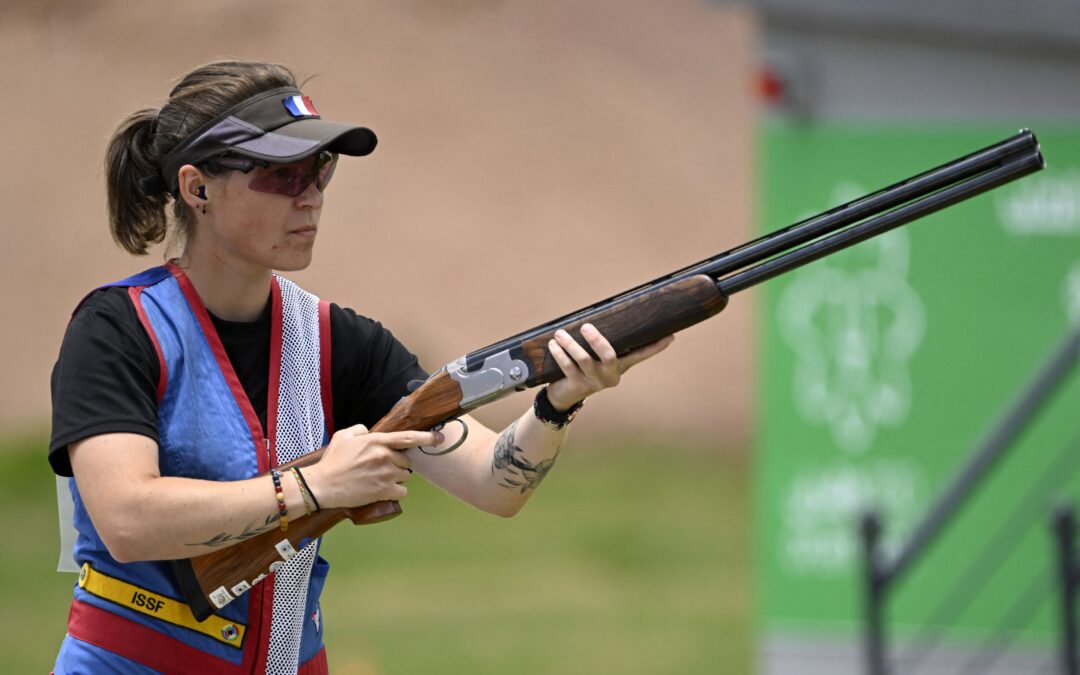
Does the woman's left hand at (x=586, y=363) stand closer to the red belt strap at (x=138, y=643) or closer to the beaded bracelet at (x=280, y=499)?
the beaded bracelet at (x=280, y=499)

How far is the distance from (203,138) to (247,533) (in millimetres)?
703

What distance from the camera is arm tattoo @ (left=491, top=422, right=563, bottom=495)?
8.68 ft

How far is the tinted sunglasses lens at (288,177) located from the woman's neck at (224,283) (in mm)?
164

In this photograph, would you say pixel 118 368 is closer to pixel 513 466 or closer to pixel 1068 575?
pixel 513 466

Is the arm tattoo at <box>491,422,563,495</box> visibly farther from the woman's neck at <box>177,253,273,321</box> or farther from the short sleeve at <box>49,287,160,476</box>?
the short sleeve at <box>49,287,160,476</box>

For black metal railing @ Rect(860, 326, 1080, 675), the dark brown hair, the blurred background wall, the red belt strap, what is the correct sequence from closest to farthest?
the red belt strap, the dark brown hair, black metal railing @ Rect(860, 326, 1080, 675), the blurred background wall

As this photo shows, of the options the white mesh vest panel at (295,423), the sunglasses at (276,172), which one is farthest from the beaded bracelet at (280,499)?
the sunglasses at (276,172)

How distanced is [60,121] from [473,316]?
530 centimetres

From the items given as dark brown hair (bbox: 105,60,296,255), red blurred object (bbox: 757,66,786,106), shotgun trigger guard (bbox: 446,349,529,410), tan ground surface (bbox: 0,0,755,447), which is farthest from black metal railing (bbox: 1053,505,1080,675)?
tan ground surface (bbox: 0,0,755,447)

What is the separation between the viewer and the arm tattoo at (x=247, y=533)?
90.7 inches

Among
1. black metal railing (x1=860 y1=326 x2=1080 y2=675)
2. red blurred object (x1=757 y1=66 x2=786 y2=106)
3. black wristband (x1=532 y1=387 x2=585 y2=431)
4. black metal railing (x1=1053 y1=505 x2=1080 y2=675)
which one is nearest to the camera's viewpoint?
black wristband (x1=532 y1=387 x2=585 y2=431)

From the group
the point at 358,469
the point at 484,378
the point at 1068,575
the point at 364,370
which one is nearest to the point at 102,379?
the point at 358,469

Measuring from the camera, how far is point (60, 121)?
50.4 feet

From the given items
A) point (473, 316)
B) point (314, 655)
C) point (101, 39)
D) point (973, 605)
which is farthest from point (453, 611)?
point (314, 655)
